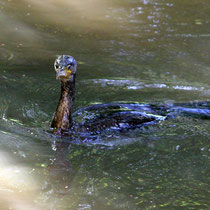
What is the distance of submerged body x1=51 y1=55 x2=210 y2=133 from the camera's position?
22.2ft

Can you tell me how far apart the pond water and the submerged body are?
234 millimetres

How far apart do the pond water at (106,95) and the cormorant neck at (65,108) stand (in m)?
0.25

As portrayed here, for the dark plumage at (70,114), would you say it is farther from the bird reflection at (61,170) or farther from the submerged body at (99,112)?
the bird reflection at (61,170)

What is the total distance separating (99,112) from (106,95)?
1.18 m

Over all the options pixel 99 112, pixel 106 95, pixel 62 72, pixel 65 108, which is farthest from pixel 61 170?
pixel 106 95

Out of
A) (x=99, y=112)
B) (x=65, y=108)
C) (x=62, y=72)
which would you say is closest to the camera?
(x=62, y=72)

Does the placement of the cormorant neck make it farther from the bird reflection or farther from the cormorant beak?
the bird reflection

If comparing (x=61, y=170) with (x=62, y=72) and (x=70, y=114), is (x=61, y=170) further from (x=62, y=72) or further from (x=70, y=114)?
(x=62, y=72)

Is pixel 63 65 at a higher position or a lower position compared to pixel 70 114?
higher

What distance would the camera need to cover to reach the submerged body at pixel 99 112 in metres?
6.76

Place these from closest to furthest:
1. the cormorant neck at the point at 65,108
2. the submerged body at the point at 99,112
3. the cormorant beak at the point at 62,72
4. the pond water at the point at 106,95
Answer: the pond water at the point at 106,95, the cormorant beak at the point at 62,72, the submerged body at the point at 99,112, the cormorant neck at the point at 65,108

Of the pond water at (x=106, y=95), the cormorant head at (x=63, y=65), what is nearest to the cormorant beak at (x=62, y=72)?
the cormorant head at (x=63, y=65)

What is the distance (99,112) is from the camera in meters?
7.44

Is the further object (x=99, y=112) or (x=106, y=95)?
(x=106, y=95)
